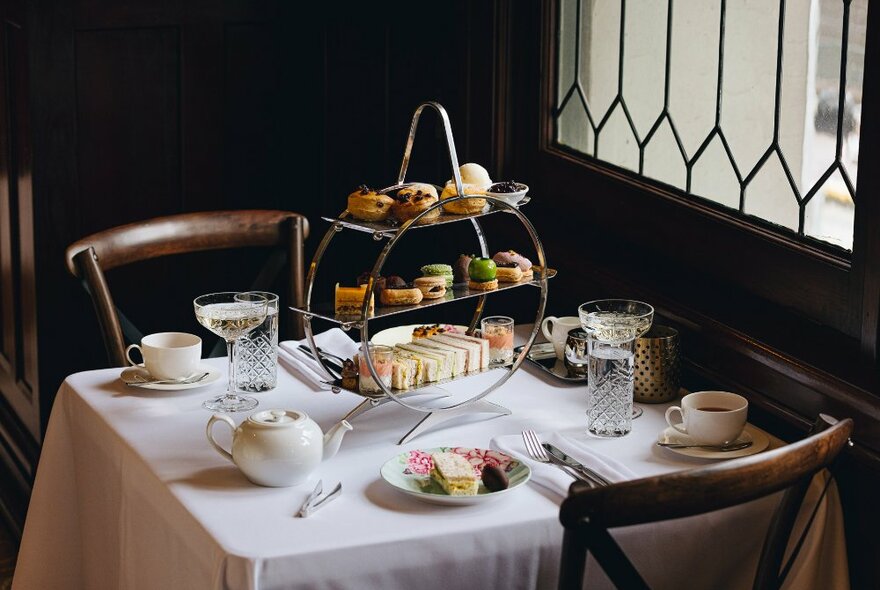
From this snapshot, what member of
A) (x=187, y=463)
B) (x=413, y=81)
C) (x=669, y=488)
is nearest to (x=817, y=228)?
(x=669, y=488)

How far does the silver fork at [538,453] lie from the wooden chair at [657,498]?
0.35m

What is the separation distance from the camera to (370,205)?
1.89 metres

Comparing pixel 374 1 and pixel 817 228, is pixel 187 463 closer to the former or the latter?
pixel 817 228

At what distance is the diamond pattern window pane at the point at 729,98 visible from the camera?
2.01 metres

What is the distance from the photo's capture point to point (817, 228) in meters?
2.06

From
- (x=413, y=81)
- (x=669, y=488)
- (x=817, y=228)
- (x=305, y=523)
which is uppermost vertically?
(x=413, y=81)

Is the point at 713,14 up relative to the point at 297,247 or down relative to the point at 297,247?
up

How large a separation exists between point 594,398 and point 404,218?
0.42 metres

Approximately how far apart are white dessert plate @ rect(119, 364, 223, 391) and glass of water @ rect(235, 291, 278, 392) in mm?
57

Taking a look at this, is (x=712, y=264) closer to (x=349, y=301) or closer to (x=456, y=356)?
(x=456, y=356)

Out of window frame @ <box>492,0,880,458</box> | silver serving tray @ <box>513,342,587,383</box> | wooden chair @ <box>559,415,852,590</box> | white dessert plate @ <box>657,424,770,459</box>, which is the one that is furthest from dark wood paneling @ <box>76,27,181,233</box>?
wooden chair @ <box>559,415,852,590</box>

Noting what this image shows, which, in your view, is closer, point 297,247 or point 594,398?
point 594,398

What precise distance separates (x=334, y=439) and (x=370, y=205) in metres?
0.39

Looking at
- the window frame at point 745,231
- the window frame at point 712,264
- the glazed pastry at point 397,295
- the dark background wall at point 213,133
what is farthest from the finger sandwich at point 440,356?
the dark background wall at point 213,133
